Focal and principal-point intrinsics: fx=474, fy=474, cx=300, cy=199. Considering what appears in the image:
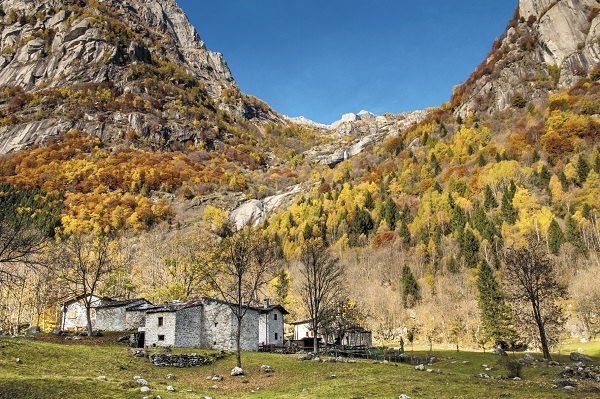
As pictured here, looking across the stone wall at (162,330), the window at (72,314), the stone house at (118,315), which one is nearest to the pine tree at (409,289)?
the stone house at (118,315)

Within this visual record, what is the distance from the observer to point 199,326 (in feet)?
193

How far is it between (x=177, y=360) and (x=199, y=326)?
15.3m

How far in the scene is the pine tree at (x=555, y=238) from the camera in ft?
343

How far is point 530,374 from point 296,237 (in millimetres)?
116206

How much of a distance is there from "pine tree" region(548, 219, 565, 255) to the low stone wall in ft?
289

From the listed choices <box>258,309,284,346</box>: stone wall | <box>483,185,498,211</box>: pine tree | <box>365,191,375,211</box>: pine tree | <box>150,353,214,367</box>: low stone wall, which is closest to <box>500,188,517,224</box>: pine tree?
<box>483,185,498,211</box>: pine tree

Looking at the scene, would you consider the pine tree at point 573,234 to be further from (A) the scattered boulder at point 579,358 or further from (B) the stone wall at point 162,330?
(B) the stone wall at point 162,330

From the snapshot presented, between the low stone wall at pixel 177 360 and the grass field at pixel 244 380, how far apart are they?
1.14 m

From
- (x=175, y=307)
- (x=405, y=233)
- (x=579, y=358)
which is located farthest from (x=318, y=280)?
(x=405, y=233)

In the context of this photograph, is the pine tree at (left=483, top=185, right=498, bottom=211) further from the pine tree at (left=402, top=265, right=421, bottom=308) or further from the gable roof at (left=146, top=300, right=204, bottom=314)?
the gable roof at (left=146, top=300, right=204, bottom=314)

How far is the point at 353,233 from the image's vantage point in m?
148

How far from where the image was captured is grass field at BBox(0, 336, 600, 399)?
89.1 ft

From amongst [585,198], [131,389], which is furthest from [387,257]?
[131,389]

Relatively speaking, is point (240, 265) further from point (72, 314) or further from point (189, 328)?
point (72, 314)
